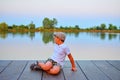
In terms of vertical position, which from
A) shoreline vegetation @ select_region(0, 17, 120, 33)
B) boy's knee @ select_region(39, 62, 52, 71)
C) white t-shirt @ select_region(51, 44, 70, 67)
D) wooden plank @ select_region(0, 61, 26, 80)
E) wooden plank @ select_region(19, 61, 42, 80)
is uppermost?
shoreline vegetation @ select_region(0, 17, 120, 33)

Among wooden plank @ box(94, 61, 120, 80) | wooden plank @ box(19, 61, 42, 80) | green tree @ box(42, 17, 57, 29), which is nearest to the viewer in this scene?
wooden plank @ box(19, 61, 42, 80)

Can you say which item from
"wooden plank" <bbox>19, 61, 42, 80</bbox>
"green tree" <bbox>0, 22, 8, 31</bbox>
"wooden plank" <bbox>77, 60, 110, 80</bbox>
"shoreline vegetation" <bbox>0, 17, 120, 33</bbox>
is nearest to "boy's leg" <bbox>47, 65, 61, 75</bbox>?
"wooden plank" <bbox>19, 61, 42, 80</bbox>

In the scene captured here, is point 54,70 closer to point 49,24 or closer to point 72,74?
point 72,74

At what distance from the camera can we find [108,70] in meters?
2.81

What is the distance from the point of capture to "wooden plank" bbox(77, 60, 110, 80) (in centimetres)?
247

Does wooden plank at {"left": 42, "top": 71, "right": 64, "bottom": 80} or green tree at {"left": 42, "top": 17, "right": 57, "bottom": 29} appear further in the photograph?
green tree at {"left": 42, "top": 17, "right": 57, "bottom": 29}

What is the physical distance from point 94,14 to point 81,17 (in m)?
1.10

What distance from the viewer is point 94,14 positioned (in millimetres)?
9133

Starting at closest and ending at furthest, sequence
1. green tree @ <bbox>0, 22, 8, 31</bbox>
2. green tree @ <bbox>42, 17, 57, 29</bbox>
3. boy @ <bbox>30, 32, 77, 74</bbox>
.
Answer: boy @ <bbox>30, 32, 77, 74</bbox> < green tree @ <bbox>42, 17, 57, 29</bbox> < green tree @ <bbox>0, 22, 8, 31</bbox>

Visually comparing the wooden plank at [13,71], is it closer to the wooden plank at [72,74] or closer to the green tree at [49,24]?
the wooden plank at [72,74]

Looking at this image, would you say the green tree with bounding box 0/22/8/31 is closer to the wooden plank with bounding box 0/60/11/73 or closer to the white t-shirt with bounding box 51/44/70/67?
the wooden plank with bounding box 0/60/11/73

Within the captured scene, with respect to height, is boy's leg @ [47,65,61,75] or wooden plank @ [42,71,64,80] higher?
boy's leg @ [47,65,61,75]

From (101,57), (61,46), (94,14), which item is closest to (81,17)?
(94,14)

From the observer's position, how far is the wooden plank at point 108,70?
2.53 metres
